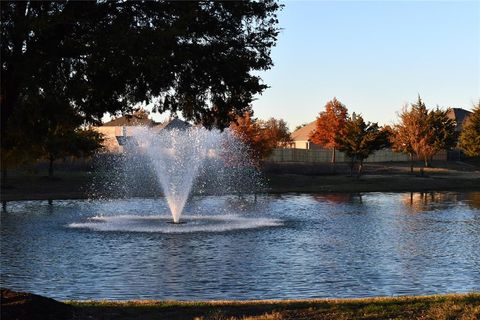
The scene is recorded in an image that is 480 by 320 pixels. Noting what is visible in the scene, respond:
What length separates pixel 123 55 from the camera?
32.3 ft

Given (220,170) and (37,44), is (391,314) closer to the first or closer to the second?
(37,44)

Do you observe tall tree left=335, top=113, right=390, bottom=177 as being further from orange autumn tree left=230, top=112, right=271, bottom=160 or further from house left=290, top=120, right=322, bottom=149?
house left=290, top=120, right=322, bottom=149

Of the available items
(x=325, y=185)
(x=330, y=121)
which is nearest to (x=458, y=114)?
(x=330, y=121)

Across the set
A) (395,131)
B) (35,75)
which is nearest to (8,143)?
(35,75)

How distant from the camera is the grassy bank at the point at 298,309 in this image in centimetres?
985

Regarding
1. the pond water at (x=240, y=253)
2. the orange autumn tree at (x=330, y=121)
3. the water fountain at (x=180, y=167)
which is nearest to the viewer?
the pond water at (x=240, y=253)

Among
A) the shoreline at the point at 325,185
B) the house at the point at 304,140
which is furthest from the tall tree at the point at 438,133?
the house at the point at 304,140

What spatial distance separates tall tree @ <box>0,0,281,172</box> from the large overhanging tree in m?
0.02

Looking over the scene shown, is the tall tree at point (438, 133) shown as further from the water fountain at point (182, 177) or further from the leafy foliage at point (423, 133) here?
the water fountain at point (182, 177)

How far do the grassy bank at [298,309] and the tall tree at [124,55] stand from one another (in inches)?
142

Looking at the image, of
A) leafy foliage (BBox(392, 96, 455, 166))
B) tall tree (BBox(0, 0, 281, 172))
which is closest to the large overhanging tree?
tall tree (BBox(0, 0, 281, 172))

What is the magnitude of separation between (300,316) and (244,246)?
11.2m

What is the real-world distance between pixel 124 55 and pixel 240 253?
10.8 m

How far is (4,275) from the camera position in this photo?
52.7ft
